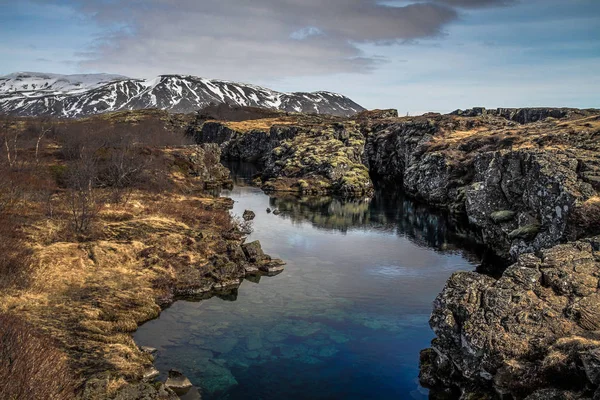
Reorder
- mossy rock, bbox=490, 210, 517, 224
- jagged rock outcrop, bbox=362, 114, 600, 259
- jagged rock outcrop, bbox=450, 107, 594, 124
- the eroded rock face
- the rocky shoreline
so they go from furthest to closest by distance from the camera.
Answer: jagged rock outcrop, bbox=450, 107, 594, 124, mossy rock, bbox=490, 210, 517, 224, jagged rock outcrop, bbox=362, 114, 600, 259, the rocky shoreline, the eroded rock face

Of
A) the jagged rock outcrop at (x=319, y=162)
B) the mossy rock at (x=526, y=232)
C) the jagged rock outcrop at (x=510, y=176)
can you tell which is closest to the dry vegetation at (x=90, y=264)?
the mossy rock at (x=526, y=232)

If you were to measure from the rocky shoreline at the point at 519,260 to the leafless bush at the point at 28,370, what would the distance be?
21.0 metres

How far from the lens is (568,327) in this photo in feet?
75.9

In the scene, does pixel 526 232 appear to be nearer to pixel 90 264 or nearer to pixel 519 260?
pixel 519 260

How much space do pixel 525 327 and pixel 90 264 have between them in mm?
37123

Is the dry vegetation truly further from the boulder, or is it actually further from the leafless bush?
the boulder

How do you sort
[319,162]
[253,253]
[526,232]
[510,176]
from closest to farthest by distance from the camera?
[526,232]
[253,253]
[510,176]
[319,162]

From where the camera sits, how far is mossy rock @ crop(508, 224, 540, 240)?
1884 inches

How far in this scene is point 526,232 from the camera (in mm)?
48469

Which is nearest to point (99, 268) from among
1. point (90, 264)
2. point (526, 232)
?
point (90, 264)

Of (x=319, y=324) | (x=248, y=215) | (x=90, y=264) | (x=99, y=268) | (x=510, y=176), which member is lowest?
(x=319, y=324)

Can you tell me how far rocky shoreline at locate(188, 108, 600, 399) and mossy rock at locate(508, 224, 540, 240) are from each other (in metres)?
0.11

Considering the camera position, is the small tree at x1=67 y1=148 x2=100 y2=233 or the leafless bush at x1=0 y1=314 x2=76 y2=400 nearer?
the leafless bush at x1=0 y1=314 x2=76 y2=400

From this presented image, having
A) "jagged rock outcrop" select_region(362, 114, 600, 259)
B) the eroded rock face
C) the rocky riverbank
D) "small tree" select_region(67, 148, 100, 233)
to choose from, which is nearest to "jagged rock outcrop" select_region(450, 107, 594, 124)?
"jagged rock outcrop" select_region(362, 114, 600, 259)
